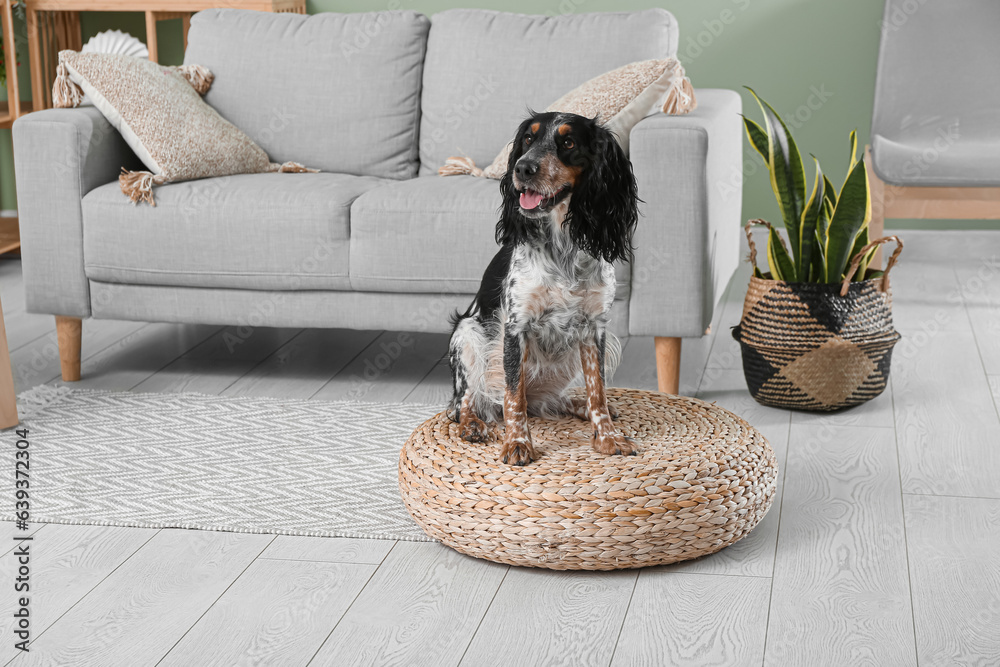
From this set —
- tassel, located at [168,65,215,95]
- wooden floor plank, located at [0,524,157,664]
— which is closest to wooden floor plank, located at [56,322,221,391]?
tassel, located at [168,65,215,95]

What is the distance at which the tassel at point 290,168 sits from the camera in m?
3.01

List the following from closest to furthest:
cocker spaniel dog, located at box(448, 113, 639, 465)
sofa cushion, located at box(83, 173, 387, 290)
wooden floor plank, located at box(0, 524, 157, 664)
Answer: wooden floor plank, located at box(0, 524, 157, 664)
cocker spaniel dog, located at box(448, 113, 639, 465)
sofa cushion, located at box(83, 173, 387, 290)

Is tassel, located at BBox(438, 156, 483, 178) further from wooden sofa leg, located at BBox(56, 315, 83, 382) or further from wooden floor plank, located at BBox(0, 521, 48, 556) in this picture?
wooden floor plank, located at BBox(0, 521, 48, 556)

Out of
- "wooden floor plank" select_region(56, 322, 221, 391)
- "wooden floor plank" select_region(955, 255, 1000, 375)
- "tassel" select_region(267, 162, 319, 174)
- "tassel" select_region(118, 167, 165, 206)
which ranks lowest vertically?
"wooden floor plank" select_region(56, 322, 221, 391)

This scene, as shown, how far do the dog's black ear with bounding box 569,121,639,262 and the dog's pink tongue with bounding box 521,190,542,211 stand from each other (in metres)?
0.08

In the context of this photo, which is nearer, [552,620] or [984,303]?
[552,620]

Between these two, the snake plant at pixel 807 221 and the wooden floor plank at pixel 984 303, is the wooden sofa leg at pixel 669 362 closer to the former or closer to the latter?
the snake plant at pixel 807 221

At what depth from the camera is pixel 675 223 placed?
239 cm

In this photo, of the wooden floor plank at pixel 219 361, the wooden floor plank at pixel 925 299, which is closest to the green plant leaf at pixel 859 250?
the wooden floor plank at pixel 925 299

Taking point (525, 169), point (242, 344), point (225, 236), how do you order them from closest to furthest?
point (525, 169), point (225, 236), point (242, 344)

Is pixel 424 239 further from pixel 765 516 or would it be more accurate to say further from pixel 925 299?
pixel 925 299

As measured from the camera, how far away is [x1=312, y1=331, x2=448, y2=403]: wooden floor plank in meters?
2.65

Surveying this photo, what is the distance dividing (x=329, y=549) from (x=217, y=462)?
50 centimetres

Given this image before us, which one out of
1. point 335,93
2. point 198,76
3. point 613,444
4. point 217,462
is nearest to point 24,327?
point 198,76
